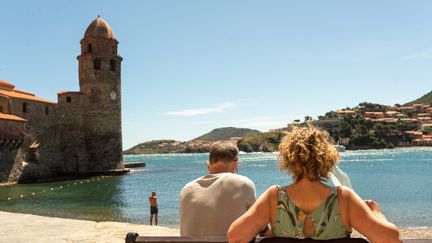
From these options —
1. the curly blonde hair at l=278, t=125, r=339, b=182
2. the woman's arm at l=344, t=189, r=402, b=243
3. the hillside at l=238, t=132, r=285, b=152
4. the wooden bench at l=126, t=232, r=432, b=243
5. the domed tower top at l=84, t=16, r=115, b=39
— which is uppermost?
the domed tower top at l=84, t=16, r=115, b=39

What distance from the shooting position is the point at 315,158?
261 cm

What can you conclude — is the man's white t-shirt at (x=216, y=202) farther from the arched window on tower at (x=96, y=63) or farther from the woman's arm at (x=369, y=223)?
the arched window on tower at (x=96, y=63)

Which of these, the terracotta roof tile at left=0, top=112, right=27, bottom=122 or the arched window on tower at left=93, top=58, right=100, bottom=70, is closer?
the terracotta roof tile at left=0, top=112, right=27, bottom=122

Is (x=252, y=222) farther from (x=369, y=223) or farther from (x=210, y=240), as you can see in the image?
(x=369, y=223)

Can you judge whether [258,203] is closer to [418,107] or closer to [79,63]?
[79,63]

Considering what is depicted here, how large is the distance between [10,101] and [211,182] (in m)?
39.9

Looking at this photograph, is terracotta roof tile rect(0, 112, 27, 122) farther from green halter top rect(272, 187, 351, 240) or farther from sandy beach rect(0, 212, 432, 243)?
green halter top rect(272, 187, 351, 240)

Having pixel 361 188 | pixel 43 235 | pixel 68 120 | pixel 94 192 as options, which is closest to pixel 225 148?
pixel 43 235

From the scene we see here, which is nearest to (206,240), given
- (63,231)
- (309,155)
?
(309,155)

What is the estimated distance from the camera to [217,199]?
3.44 m

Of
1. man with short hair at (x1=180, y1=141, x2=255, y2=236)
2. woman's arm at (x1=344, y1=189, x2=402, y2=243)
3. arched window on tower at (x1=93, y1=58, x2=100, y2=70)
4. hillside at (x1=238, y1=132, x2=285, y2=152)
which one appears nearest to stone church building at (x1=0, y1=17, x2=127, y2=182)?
arched window on tower at (x1=93, y1=58, x2=100, y2=70)

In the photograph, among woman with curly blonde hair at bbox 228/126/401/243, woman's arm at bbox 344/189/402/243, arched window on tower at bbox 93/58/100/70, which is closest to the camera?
woman's arm at bbox 344/189/402/243

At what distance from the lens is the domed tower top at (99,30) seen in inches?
1892

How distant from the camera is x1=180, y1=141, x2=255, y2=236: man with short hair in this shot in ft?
11.2
